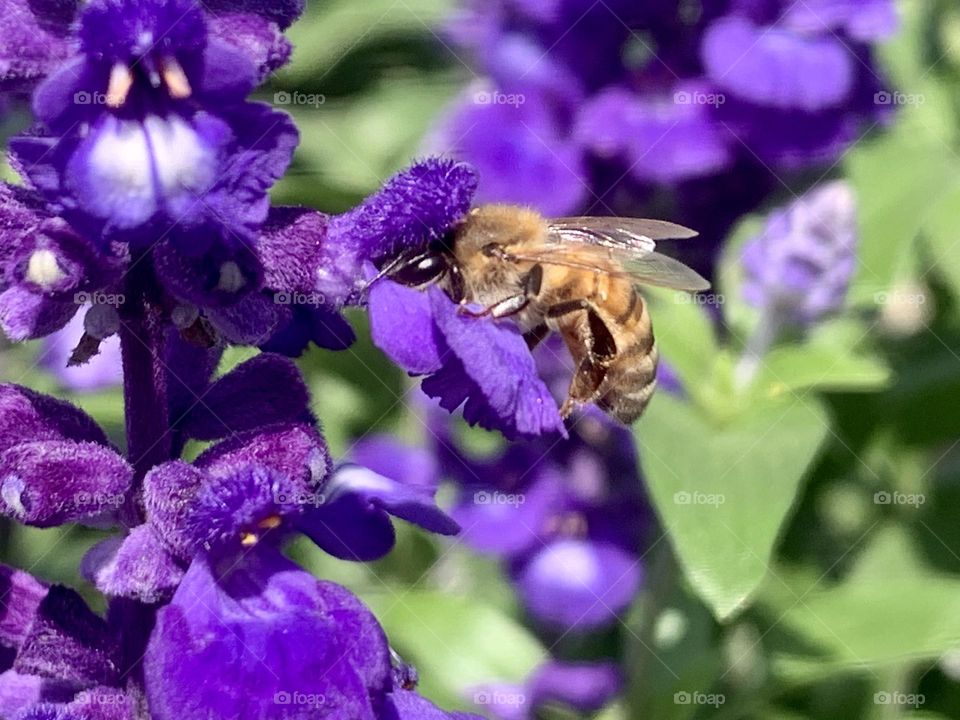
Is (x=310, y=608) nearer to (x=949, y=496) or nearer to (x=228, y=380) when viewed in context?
(x=228, y=380)

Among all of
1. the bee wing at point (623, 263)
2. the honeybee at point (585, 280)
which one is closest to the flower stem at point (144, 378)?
the honeybee at point (585, 280)

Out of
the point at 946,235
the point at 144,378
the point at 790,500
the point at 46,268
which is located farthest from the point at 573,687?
the point at 46,268

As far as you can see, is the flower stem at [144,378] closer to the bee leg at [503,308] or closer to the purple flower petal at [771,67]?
the bee leg at [503,308]

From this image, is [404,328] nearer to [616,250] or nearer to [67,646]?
[67,646]

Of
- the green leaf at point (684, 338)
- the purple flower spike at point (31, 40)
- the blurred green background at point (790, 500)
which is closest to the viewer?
the purple flower spike at point (31, 40)

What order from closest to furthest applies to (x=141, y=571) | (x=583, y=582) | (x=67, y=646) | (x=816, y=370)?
(x=141, y=571)
(x=67, y=646)
(x=816, y=370)
(x=583, y=582)

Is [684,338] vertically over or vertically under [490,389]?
under
